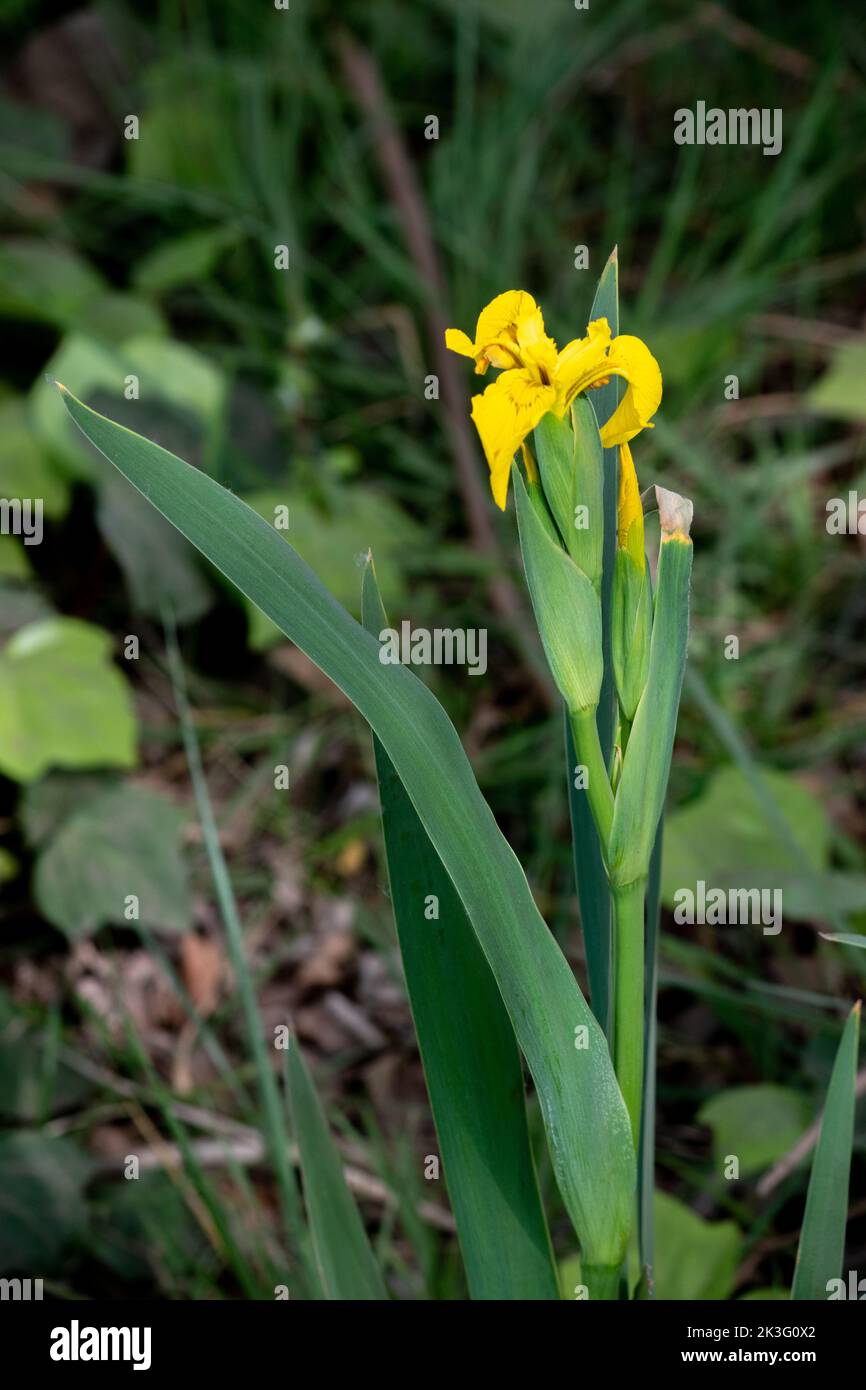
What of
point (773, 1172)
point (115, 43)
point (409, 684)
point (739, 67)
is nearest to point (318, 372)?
point (115, 43)

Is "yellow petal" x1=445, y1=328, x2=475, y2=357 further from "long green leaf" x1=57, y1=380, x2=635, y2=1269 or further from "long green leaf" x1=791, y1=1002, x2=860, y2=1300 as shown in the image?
"long green leaf" x1=791, y1=1002, x2=860, y2=1300

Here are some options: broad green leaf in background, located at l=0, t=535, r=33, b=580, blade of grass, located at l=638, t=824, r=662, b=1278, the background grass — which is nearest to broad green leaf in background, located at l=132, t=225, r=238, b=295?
the background grass

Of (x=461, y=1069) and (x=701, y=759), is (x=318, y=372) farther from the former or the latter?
(x=461, y=1069)

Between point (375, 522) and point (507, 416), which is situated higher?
point (375, 522)

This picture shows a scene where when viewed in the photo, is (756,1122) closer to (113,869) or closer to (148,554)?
(113,869)

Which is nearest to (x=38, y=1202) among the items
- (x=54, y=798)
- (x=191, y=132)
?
(x=54, y=798)

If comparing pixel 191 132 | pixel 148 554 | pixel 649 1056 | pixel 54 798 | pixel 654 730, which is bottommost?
pixel 649 1056

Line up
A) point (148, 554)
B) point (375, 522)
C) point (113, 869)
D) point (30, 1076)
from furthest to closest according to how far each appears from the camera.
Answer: point (375, 522), point (148, 554), point (113, 869), point (30, 1076)
